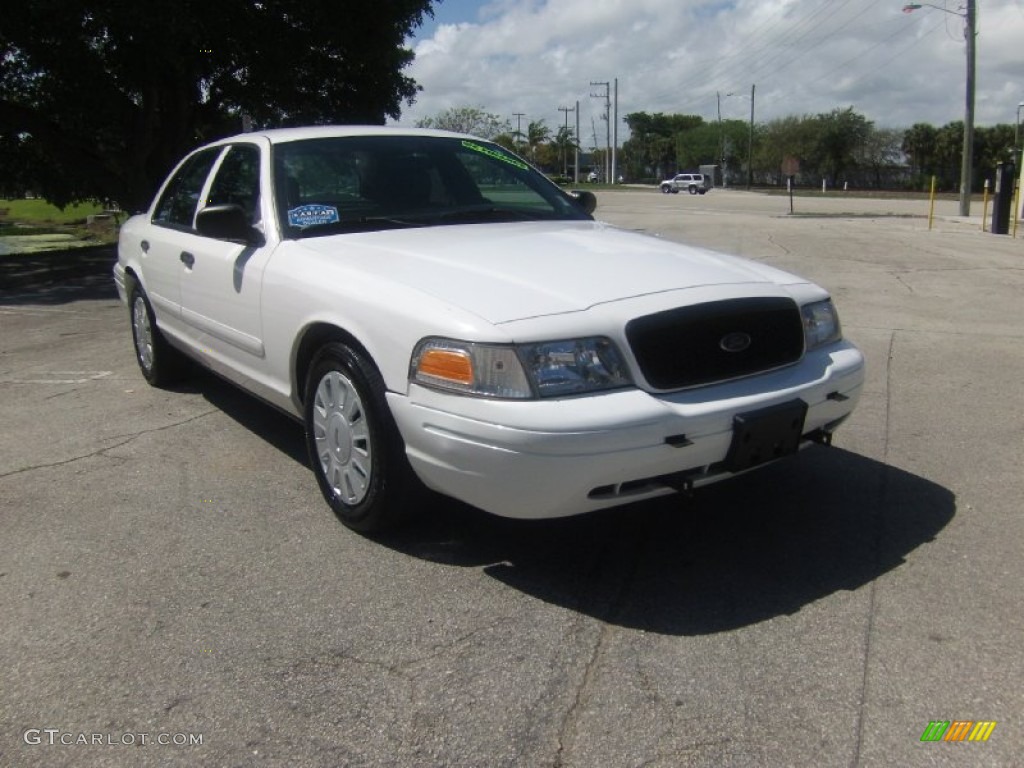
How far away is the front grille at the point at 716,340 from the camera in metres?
3.05

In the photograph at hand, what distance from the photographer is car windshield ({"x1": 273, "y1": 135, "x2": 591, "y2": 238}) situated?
422 cm

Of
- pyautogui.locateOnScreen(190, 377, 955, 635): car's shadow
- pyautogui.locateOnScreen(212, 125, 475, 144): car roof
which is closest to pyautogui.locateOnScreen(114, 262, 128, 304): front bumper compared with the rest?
pyautogui.locateOnScreen(212, 125, 475, 144): car roof

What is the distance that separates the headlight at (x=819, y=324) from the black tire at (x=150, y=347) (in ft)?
13.1

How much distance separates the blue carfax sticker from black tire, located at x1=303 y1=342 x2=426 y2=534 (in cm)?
80

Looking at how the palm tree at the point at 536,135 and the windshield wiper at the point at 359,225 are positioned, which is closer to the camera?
the windshield wiper at the point at 359,225

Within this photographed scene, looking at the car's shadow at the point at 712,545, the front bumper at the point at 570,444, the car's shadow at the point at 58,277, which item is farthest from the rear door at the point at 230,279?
the car's shadow at the point at 58,277

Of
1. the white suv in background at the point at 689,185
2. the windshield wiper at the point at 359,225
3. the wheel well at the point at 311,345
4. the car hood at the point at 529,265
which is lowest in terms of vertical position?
the wheel well at the point at 311,345

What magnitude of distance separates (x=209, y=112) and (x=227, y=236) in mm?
17053

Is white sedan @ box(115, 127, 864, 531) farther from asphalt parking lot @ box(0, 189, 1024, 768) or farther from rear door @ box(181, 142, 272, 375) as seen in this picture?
asphalt parking lot @ box(0, 189, 1024, 768)

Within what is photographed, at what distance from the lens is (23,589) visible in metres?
3.28

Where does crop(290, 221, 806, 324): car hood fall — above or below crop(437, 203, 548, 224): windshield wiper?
below

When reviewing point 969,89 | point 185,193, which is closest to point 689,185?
point 969,89

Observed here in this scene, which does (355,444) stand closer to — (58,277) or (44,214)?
(58,277)

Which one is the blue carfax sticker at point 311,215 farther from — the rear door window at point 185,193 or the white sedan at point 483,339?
the rear door window at point 185,193
